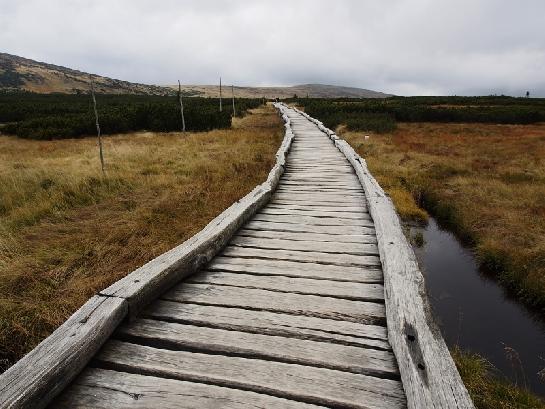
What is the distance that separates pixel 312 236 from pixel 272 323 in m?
1.93

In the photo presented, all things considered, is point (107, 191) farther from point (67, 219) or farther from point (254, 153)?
point (254, 153)

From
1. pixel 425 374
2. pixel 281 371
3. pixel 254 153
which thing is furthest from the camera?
pixel 254 153

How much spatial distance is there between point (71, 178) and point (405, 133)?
19507mm

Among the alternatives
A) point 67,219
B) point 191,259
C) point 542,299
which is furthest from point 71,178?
point 542,299

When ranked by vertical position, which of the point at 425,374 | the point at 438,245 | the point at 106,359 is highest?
the point at 425,374

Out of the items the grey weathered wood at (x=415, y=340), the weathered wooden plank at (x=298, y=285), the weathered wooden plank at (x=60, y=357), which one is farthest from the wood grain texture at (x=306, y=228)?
the weathered wooden plank at (x=60, y=357)

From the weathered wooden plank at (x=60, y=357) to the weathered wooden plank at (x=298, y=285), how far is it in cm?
97

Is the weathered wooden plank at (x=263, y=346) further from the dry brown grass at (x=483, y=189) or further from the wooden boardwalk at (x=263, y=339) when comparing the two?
the dry brown grass at (x=483, y=189)

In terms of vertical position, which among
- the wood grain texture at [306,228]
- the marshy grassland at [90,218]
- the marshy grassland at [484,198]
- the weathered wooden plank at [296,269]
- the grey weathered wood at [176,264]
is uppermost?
the grey weathered wood at [176,264]

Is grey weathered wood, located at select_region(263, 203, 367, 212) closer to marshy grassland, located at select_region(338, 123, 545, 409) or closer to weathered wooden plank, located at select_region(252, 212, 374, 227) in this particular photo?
weathered wooden plank, located at select_region(252, 212, 374, 227)

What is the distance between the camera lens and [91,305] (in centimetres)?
247

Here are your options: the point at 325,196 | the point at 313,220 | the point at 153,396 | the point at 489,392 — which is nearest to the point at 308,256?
the point at 313,220

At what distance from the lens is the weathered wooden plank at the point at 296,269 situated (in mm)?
3396

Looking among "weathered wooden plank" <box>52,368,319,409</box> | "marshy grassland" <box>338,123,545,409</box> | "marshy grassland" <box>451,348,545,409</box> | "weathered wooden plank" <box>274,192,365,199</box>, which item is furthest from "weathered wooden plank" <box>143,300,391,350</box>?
"weathered wooden plank" <box>274,192,365,199</box>
